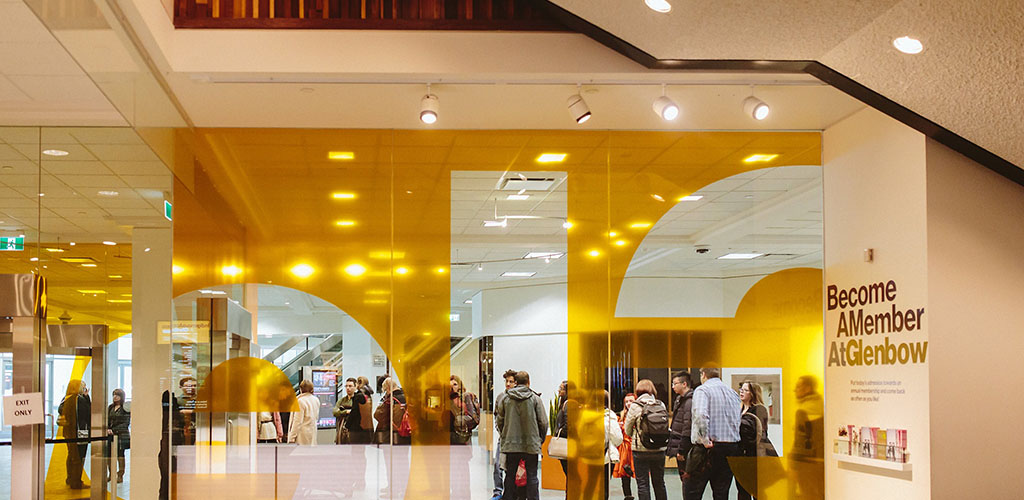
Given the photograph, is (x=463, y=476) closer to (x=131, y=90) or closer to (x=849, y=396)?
(x=849, y=396)

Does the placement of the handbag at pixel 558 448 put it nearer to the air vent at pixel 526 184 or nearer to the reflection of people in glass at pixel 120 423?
the air vent at pixel 526 184

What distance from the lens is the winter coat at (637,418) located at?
23.6ft

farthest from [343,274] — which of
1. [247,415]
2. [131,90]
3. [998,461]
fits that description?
[998,461]

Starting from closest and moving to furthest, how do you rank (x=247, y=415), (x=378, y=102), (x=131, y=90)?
(x=131, y=90) < (x=378, y=102) < (x=247, y=415)

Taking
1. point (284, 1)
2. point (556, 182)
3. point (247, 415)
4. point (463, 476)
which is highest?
point (284, 1)

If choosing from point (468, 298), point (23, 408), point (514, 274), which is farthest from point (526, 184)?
point (23, 408)

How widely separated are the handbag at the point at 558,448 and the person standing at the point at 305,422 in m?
1.78

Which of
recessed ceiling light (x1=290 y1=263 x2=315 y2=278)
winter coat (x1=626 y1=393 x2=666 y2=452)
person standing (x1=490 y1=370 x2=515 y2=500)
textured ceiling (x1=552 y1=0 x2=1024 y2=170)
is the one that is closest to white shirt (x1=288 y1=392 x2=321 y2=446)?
recessed ceiling light (x1=290 y1=263 x2=315 y2=278)

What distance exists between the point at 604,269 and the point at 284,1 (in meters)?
3.10

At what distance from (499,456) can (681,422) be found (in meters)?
1.41

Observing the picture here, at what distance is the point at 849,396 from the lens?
6855 millimetres

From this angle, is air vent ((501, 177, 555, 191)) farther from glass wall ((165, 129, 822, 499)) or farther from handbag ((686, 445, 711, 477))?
handbag ((686, 445, 711, 477))

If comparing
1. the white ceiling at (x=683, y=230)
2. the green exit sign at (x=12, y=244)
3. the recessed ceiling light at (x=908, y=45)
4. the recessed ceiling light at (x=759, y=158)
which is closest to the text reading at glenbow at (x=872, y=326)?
the white ceiling at (x=683, y=230)

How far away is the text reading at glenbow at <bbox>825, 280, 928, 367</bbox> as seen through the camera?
6074 millimetres
